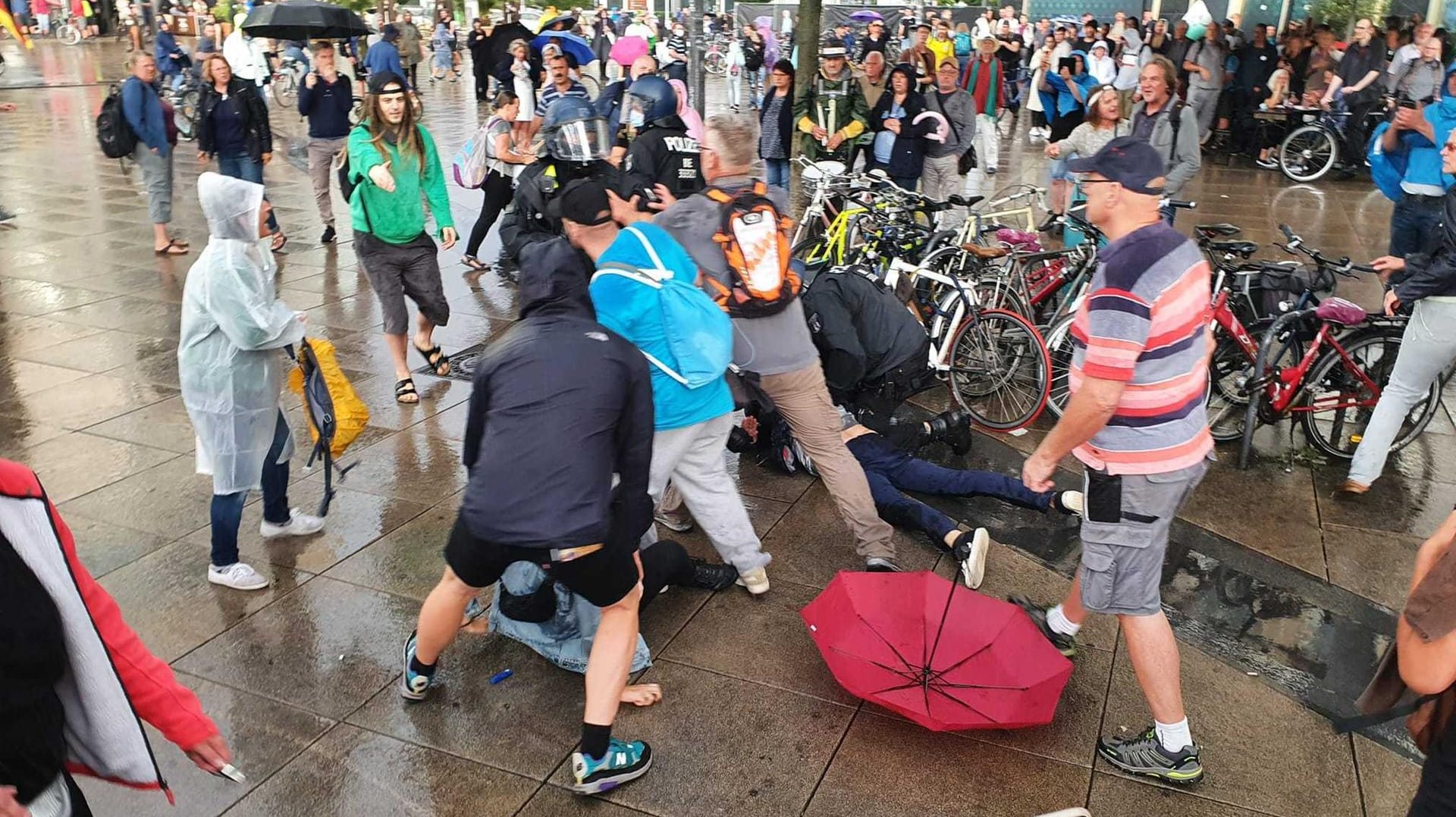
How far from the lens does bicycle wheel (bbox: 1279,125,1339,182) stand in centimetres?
1515

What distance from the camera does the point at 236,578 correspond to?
4.45 meters

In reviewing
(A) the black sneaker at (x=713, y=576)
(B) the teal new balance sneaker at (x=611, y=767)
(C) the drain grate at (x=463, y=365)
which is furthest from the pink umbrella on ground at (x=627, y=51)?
(B) the teal new balance sneaker at (x=611, y=767)

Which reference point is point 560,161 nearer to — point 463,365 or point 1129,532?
point 463,365

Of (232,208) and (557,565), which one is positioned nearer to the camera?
(557,565)

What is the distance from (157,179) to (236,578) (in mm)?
6870

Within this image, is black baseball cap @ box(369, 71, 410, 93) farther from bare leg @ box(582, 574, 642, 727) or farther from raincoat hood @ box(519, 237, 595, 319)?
bare leg @ box(582, 574, 642, 727)

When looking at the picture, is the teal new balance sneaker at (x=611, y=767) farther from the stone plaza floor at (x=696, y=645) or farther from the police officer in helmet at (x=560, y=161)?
the police officer in helmet at (x=560, y=161)

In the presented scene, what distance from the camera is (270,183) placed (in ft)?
44.9

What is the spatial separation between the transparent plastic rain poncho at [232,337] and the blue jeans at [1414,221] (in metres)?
6.77

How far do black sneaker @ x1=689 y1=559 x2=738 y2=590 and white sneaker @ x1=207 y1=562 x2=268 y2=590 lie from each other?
5.91 feet

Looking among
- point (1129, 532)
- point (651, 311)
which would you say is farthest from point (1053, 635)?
point (651, 311)

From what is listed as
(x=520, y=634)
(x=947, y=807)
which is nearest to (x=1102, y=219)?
(x=947, y=807)

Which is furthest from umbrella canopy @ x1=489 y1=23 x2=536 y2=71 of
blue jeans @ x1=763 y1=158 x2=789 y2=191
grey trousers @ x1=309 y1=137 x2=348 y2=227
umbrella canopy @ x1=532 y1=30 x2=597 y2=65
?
blue jeans @ x1=763 y1=158 x2=789 y2=191

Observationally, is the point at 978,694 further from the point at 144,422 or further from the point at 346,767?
the point at 144,422
